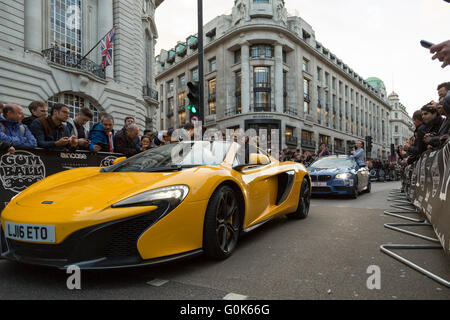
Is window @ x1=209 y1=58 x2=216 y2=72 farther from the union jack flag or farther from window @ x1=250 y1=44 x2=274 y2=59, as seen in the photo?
the union jack flag

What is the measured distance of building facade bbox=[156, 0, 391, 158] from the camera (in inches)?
1282

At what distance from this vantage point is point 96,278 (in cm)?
206

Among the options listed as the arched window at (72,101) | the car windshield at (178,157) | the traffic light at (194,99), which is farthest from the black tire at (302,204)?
the arched window at (72,101)

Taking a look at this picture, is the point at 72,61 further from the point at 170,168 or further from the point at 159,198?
the point at 159,198

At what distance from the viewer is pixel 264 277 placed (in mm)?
2160

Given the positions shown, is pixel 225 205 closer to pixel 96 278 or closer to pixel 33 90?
pixel 96 278

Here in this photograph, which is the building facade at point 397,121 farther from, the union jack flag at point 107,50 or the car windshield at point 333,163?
the union jack flag at point 107,50

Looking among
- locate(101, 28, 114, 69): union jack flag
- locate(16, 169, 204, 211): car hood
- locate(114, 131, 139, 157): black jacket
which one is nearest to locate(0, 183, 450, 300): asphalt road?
locate(16, 169, 204, 211): car hood

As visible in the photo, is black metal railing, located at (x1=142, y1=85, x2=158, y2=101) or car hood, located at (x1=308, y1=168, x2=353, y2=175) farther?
black metal railing, located at (x1=142, y1=85, x2=158, y2=101)

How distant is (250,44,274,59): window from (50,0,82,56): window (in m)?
20.8

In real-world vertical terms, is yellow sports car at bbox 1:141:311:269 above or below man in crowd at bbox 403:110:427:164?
below

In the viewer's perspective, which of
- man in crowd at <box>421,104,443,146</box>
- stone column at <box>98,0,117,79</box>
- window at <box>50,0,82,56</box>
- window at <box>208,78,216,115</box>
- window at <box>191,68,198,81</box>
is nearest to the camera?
man in crowd at <box>421,104,443,146</box>

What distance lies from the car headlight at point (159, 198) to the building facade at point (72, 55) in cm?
1382

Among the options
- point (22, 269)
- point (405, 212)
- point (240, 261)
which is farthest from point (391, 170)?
point (22, 269)
